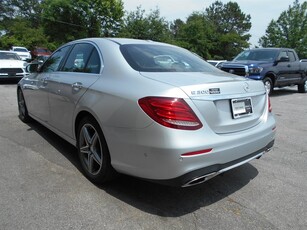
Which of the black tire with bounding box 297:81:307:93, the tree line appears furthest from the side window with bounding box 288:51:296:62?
the tree line

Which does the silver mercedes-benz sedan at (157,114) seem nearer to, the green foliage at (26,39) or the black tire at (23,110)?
the black tire at (23,110)

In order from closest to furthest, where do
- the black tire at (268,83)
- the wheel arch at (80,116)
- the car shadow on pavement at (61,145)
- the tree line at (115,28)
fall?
the wheel arch at (80,116)
the car shadow on pavement at (61,145)
the black tire at (268,83)
the tree line at (115,28)

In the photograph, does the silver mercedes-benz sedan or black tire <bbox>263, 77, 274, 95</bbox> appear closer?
the silver mercedes-benz sedan

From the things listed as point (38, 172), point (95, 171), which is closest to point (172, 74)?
point (95, 171)

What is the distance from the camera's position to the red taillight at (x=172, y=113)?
2.74m

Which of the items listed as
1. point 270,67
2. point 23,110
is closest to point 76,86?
point 23,110

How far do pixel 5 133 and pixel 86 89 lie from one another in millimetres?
2813

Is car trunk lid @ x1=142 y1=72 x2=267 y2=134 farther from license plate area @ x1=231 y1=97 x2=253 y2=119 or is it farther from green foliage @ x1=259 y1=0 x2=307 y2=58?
green foliage @ x1=259 y1=0 x2=307 y2=58

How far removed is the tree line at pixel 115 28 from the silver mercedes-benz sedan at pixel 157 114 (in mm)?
36597

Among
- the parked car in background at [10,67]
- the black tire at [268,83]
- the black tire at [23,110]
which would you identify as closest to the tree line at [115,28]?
the parked car in background at [10,67]

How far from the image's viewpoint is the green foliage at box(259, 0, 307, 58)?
1889 inches

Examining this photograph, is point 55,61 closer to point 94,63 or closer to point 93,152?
point 94,63

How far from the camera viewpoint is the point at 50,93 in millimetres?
4586

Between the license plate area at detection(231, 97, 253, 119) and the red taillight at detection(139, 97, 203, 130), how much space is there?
1.62 feet
